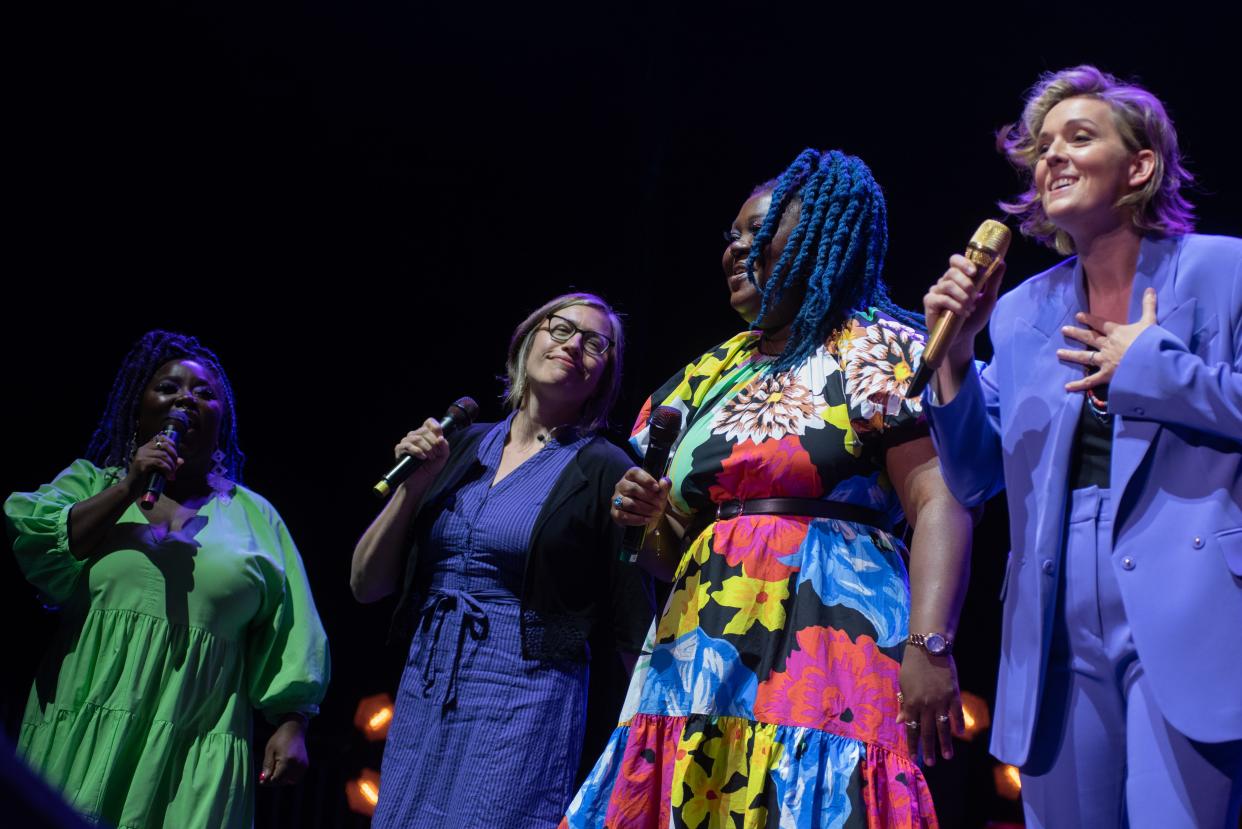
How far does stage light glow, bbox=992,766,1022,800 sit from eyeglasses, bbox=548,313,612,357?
3343 millimetres

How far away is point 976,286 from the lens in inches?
68.1

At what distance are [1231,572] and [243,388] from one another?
377 centimetres

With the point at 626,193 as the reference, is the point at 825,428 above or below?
below

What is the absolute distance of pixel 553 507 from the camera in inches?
109

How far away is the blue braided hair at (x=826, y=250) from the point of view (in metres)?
2.25

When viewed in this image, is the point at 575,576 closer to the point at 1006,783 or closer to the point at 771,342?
the point at 771,342

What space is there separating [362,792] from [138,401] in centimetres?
216

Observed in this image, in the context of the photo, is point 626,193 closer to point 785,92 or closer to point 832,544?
point 785,92

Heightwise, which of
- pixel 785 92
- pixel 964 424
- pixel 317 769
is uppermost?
pixel 785 92

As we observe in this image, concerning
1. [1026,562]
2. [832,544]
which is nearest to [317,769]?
[832,544]

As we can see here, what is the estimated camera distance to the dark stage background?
4.17 metres

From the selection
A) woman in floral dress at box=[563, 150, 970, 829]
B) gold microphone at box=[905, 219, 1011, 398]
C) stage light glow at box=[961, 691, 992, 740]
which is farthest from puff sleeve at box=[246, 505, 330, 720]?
stage light glow at box=[961, 691, 992, 740]

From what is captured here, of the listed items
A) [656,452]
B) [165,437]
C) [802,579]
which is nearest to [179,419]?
[165,437]

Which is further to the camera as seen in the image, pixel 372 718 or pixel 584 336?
pixel 372 718
